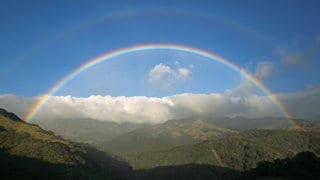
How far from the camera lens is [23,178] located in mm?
197500

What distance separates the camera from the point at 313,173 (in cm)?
14712

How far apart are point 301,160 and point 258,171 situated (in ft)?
51.7

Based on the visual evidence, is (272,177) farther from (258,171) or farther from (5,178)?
(5,178)

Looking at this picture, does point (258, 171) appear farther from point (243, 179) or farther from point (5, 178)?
point (5, 178)

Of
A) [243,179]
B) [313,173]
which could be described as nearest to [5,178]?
[243,179]

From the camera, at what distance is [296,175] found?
493ft

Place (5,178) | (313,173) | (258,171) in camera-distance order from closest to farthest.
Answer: (313,173), (258,171), (5,178)

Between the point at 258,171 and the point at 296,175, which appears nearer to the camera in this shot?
the point at 296,175

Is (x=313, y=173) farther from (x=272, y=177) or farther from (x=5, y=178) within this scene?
(x=5, y=178)

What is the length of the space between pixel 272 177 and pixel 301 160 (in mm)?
13288

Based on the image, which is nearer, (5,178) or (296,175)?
(296,175)

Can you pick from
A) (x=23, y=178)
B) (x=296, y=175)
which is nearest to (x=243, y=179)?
(x=296, y=175)

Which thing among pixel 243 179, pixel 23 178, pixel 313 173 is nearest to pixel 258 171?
A: pixel 243 179

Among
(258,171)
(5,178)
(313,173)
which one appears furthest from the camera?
(5,178)
